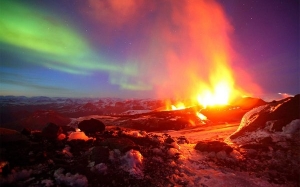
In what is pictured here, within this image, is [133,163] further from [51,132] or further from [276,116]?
[276,116]

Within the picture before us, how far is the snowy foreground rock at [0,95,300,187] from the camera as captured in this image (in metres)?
11.6

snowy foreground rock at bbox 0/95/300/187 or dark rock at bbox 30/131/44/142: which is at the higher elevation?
dark rock at bbox 30/131/44/142

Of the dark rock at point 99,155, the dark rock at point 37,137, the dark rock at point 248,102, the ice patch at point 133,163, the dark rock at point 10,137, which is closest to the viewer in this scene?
the ice patch at point 133,163

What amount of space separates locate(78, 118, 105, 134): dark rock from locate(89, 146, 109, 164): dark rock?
6.80 meters

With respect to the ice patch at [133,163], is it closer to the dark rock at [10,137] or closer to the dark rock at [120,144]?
the dark rock at [120,144]

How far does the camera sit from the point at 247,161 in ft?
52.7

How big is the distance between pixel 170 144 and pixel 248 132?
11.0 m

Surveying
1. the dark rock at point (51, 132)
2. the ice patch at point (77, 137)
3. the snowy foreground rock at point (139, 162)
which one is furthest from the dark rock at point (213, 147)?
the dark rock at point (51, 132)

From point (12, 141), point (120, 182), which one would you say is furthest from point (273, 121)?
point (12, 141)

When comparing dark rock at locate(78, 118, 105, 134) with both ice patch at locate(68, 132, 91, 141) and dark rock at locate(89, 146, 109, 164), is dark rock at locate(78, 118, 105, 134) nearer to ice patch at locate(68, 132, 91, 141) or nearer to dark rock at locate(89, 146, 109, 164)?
ice patch at locate(68, 132, 91, 141)

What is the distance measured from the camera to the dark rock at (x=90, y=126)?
67.4 feet

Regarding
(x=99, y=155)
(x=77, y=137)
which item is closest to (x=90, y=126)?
(x=77, y=137)

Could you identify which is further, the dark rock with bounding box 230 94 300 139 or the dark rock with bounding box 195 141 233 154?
the dark rock with bounding box 230 94 300 139

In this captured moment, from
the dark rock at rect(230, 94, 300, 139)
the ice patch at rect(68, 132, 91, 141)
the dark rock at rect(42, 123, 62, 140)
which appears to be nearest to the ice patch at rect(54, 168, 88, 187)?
the ice patch at rect(68, 132, 91, 141)
